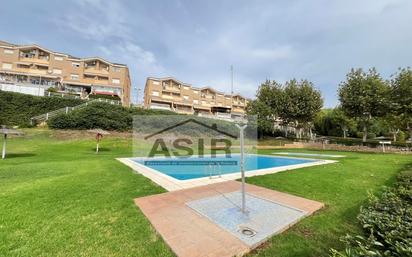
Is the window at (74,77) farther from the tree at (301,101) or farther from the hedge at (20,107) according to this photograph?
the tree at (301,101)

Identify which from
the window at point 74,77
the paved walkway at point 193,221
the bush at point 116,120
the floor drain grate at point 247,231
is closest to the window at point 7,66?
the window at point 74,77

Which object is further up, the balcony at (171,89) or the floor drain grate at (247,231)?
the balcony at (171,89)

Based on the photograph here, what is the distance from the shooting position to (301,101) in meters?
31.8

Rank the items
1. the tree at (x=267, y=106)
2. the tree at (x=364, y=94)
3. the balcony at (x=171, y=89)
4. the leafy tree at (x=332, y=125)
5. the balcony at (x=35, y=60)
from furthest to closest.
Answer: the balcony at (x=171, y=89)
the leafy tree at (x=332, y=125)
the balcony at (x=35, y=60)
the tree at (x=267, y=106)
the tree at (x=364, y=94)

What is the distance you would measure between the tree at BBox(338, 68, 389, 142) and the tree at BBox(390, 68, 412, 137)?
739 millimetres

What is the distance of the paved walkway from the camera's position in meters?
3.30

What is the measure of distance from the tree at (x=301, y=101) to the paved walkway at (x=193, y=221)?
28.4 meters

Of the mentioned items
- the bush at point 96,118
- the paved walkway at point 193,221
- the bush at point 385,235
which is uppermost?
the bush at point 96,118

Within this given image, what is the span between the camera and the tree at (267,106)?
110 ft

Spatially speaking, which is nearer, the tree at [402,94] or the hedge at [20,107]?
the tree at [402,94]

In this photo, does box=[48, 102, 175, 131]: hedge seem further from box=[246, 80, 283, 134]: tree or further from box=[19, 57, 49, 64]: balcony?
box=[19, 57, 49, 64]: balcony

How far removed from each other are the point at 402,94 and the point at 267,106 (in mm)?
16213

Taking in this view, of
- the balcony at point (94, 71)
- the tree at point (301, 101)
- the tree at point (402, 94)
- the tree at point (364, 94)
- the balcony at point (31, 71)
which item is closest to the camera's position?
the tree at point (402, 94)

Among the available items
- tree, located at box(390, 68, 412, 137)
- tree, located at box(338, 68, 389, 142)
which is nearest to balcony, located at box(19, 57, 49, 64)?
tree, located at box(338, 68, 389, 142)
